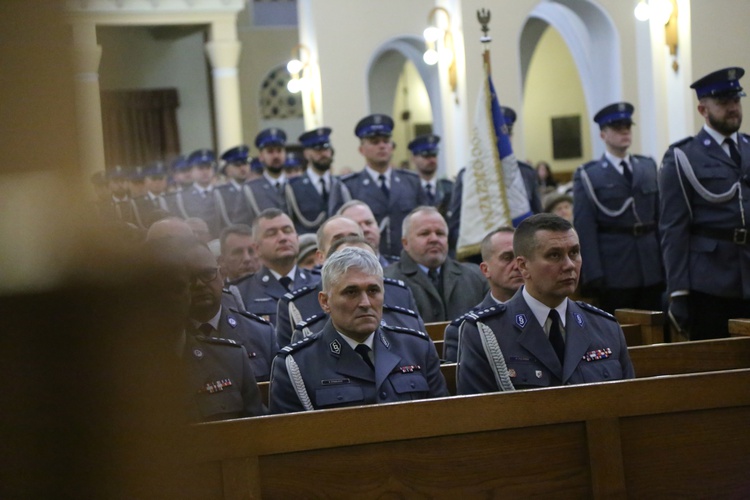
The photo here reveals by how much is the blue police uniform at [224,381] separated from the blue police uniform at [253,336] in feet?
2.18

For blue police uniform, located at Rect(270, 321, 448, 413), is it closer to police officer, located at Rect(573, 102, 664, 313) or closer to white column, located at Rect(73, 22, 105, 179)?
white column, located at Rect(73, 22, 105, 179)

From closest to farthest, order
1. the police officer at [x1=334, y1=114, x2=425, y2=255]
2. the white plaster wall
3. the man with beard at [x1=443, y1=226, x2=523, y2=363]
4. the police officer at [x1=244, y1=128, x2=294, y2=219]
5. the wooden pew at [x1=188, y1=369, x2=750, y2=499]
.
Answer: the wooden pew at [x1=188, y1=369, x2=750, y2=499] < the man with beard at [x1=443, y1=226, x2=523, y2=363] < the police officer at [x1=334, y1=114, x2=425, y2=255] < the police officer at [x1=244, y1=128, x2=294, y2=219] < the white plaster wall

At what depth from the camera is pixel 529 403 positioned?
255 centimetres

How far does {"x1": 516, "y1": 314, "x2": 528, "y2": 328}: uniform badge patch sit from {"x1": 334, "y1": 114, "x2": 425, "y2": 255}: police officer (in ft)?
15.3

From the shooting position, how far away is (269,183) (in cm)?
974

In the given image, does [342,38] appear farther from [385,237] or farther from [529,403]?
[529,403]

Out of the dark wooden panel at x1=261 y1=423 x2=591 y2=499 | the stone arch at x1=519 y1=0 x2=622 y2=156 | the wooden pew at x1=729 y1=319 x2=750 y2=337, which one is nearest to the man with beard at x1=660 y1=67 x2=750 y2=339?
the wooden pew at x1=729 y1=319 x2=750 y2=337

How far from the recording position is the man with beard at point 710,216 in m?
4.75

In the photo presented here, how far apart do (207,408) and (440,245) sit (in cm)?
232

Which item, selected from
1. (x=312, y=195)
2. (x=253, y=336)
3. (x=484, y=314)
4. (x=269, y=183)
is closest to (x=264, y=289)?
(x=253, y=336)

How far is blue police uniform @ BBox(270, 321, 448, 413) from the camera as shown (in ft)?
10.6

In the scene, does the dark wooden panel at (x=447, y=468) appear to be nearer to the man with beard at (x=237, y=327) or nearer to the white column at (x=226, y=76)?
the man with beard at (x=237, y=327)

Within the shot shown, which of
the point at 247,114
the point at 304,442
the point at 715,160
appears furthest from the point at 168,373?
the point at 247,114

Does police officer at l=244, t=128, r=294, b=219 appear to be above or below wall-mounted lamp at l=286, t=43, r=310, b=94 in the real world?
below
